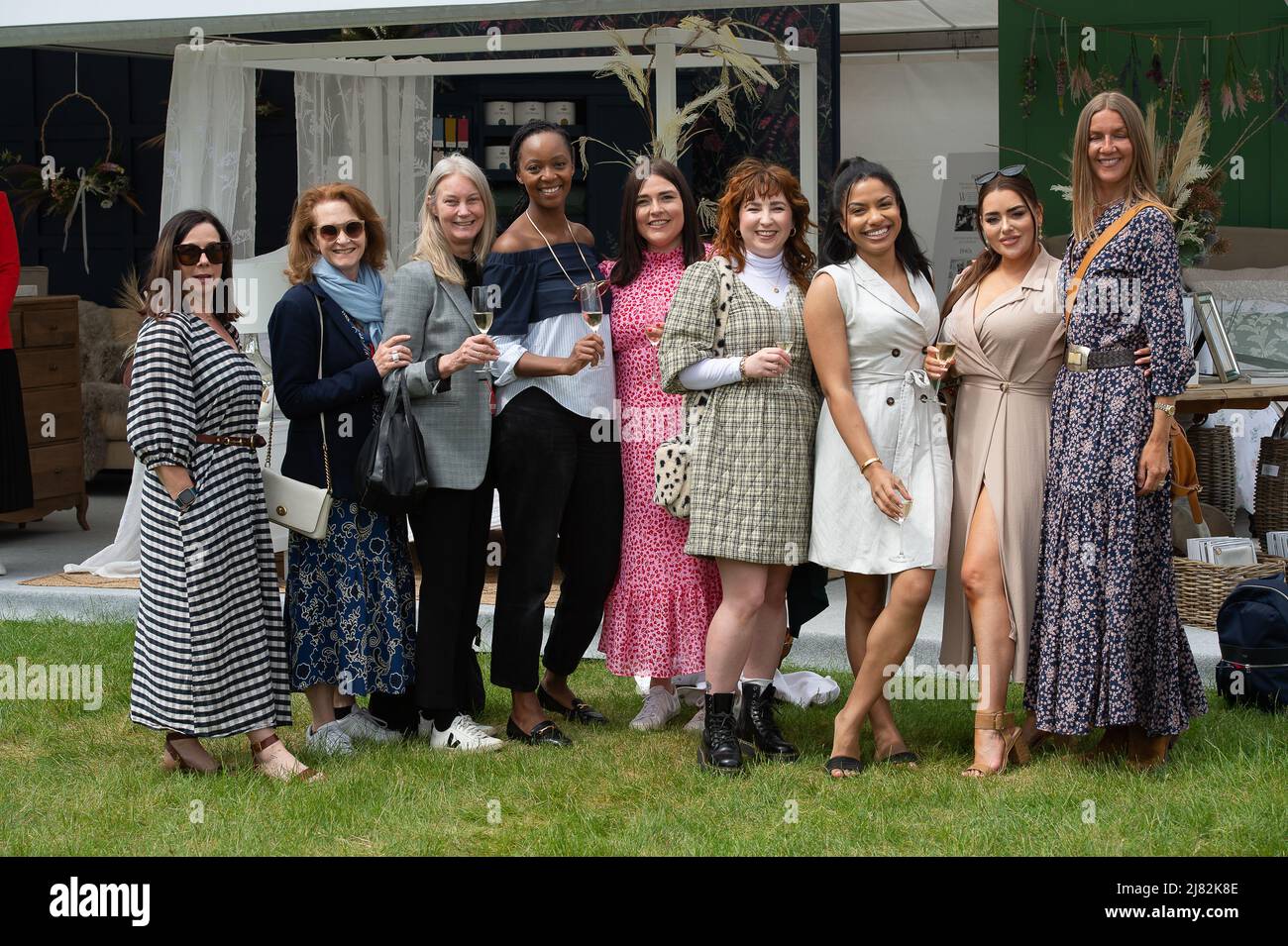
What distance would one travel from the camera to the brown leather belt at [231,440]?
14.9 ft

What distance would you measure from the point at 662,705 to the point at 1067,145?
22.1ft

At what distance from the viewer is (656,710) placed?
535cm

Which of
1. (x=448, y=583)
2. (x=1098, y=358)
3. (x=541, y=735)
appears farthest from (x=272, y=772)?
(x=1098, y=358)

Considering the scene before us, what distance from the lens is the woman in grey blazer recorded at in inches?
185

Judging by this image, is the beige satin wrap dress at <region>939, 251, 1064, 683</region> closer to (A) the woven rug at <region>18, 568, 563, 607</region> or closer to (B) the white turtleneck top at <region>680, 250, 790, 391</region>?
(B) the white turtleneck top at <region>680, 250, 790, 391</region>

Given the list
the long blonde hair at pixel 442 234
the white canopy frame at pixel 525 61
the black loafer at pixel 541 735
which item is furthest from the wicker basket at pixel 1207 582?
the white canopy frame at pixel 525 61

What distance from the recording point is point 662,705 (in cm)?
538

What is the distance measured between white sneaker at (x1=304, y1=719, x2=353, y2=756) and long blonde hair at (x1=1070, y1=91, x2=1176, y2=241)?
285cm

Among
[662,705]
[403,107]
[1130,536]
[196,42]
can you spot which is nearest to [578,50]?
[403,107]

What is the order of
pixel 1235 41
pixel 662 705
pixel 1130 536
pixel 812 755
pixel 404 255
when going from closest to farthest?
pixel 1130 536, pixel 812 755, pixel 662 705, pixel 404 255, pixel 1235 41

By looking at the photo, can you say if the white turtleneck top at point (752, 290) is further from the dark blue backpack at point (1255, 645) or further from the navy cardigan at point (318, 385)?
the dark blue backpack at point (1255, 645)

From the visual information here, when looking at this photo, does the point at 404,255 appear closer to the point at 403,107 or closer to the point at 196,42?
the point at 403,107

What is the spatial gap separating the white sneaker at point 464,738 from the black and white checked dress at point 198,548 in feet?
1.98

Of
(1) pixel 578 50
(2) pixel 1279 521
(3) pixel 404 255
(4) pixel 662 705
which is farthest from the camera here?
(1) pixel 578 50
